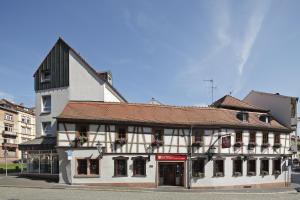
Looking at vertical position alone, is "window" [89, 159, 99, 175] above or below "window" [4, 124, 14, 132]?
below

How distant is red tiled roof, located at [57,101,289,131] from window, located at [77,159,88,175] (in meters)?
3.58

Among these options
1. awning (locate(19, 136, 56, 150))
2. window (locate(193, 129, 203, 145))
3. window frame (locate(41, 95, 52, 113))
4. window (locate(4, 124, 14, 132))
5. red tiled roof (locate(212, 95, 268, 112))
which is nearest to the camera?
window (locate(193, 129, 203, 145))

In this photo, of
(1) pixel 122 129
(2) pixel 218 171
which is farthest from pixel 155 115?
(2) pixel 218 171

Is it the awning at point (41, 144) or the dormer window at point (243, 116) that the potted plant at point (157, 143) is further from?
the dormer window at point (243, 116)

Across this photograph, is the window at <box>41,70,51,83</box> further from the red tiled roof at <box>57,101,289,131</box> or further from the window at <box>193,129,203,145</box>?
the window at <box>193,129,203,145</box>

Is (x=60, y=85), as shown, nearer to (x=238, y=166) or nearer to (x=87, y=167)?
(x=87, y=167)

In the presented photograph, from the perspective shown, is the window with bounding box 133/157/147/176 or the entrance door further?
the entrance door

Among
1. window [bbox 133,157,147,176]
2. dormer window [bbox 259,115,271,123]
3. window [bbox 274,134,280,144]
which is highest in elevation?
dormer window [bbox 259,115,271,123]

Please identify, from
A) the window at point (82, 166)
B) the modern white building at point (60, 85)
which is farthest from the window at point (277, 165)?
the window at point (82, 166)

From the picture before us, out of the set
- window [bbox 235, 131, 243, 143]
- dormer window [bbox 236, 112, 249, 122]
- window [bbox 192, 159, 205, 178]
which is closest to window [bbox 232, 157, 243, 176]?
window [bbox 235, 131, 243, 143]

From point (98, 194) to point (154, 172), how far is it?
24.3 ft

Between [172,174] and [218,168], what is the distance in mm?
4468

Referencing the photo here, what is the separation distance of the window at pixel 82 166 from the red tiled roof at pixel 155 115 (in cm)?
358

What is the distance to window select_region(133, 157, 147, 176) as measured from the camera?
29391mm
